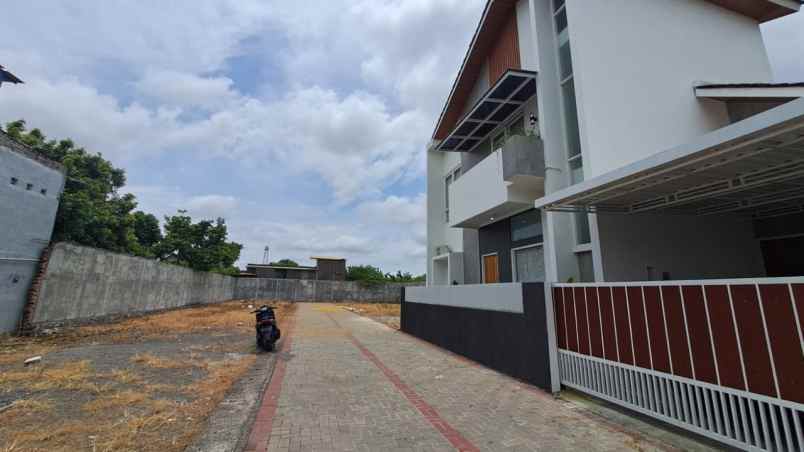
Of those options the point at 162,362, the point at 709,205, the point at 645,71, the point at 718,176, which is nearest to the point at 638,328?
the point at 718,176

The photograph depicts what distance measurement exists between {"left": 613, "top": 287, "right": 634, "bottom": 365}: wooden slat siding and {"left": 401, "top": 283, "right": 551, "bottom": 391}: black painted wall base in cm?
121

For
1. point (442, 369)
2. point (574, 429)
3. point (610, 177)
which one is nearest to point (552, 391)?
point (574, 429)

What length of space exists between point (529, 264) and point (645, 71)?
5.26 m

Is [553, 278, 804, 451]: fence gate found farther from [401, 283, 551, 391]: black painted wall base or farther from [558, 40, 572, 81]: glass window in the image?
[558, 40, 572, 81]: glass window

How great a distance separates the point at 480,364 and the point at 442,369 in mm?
1002

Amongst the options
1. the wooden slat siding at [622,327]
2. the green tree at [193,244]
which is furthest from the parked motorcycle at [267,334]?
the green tree at [193,244]

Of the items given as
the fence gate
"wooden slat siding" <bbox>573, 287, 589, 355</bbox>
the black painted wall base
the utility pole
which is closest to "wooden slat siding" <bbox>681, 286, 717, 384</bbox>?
the fence gate

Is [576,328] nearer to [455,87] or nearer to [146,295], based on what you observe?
[455,87]

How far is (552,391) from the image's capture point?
5.26m

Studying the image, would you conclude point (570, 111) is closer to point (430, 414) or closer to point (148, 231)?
point (430, 414)

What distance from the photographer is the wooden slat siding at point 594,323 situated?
15.6 feet

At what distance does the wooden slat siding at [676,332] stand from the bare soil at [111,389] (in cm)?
520

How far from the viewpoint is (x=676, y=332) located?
3.79m

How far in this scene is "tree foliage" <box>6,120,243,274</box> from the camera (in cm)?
1223
